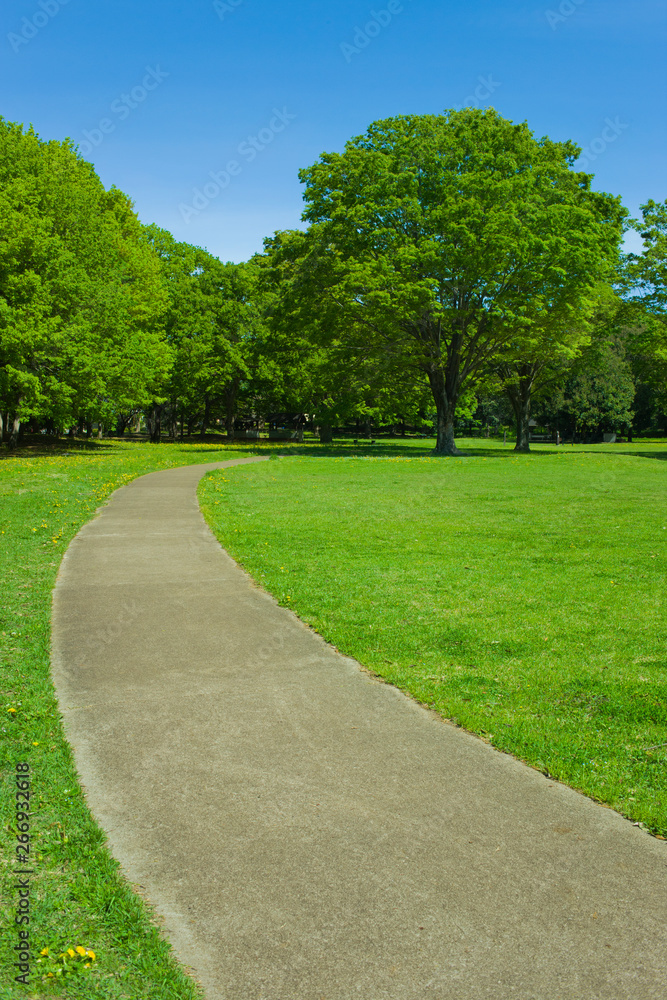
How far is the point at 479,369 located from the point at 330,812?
124 feet

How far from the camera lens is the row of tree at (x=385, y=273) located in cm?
2855

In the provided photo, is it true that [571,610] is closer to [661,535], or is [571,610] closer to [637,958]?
[637,958]

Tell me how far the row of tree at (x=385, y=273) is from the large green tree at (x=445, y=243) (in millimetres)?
100

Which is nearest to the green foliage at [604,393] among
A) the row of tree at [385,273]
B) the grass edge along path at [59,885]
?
the row of tree at [385,273]

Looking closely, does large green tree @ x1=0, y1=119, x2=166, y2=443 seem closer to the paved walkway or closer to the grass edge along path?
the grass edge along path

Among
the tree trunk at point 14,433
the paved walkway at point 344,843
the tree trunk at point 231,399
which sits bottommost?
the paved walkway at point 344,843

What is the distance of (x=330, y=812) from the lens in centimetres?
350

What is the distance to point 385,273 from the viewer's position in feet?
101

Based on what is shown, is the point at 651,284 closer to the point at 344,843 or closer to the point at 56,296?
the point at 56,296

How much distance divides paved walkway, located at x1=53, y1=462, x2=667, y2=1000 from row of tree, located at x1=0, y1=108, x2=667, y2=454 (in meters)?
25.0

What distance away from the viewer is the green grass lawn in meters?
4.36

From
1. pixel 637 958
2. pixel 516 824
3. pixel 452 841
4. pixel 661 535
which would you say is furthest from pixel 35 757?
pixel 661 535

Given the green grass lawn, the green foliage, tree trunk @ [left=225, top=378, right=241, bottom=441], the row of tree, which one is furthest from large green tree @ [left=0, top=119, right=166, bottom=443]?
the green foliage

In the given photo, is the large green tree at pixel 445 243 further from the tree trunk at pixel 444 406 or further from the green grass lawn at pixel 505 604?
the green grass lawn at pixel 505 604
